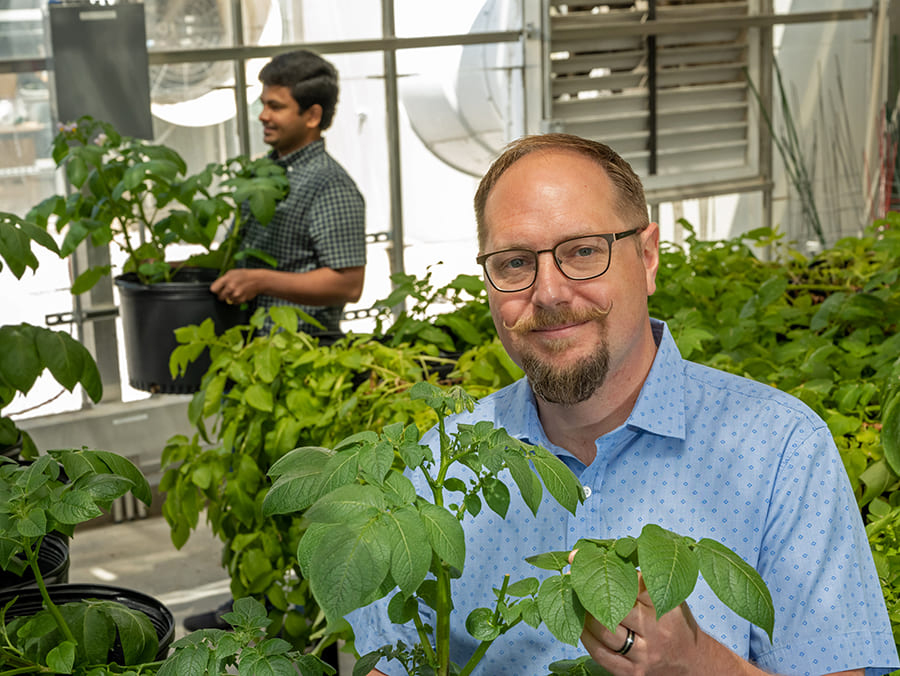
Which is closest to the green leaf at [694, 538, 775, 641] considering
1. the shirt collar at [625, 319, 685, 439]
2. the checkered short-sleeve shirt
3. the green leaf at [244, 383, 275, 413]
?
the shirt collar at [625, 319, 685, 439]

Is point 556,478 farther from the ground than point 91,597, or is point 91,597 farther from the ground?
point 556,478

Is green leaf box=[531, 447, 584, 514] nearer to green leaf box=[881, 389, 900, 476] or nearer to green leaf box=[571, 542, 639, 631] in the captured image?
green leaf box=[571, 542, 639, 631]

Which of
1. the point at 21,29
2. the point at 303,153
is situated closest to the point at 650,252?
the point at 303,153

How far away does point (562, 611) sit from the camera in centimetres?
62

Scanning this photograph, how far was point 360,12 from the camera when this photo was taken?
3670mm

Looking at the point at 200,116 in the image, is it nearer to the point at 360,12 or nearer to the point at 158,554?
the point at 360,12

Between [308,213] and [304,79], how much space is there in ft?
1.19

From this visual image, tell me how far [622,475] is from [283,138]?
6.15ft

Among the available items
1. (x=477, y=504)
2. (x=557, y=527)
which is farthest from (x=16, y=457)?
(x=477, y=504)

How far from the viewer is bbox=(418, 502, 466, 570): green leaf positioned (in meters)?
0.64

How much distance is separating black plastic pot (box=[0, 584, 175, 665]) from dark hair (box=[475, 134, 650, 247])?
0.48 m

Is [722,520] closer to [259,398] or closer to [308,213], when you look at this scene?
[259,398]

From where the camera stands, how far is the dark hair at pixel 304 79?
2.69m

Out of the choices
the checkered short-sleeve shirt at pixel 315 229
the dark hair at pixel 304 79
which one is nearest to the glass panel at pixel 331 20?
the dark hair at pixel 304 79
